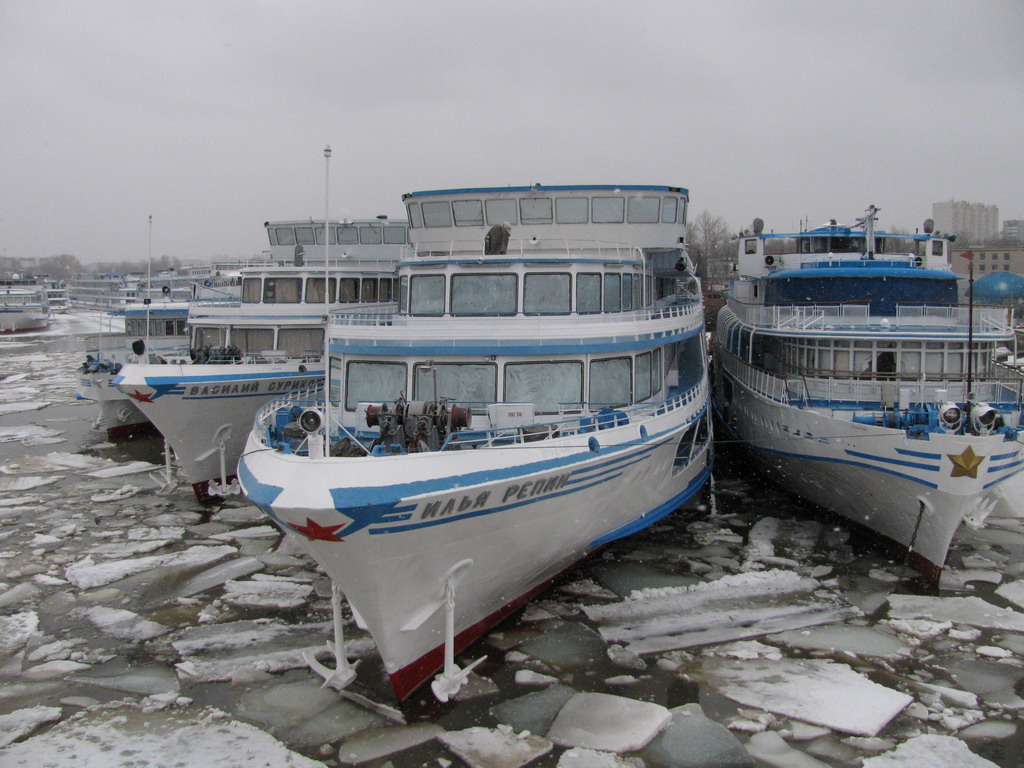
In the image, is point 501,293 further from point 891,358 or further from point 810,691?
point 891,358

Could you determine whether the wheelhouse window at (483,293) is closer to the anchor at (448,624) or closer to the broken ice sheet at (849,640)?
the anchor at (448,624)

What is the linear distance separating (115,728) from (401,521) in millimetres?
3743

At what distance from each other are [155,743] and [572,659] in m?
4.73

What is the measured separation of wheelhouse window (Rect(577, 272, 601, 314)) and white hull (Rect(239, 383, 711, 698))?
2905mm

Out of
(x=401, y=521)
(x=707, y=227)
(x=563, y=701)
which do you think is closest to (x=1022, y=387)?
(x=563, y=701)

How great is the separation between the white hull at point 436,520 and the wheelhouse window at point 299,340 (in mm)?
10500

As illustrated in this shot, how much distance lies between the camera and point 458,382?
38.7 feet

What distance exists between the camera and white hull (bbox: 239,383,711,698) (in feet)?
26.3

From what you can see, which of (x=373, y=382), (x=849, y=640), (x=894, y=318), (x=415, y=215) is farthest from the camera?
(x=415, y=215)

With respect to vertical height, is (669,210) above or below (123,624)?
above

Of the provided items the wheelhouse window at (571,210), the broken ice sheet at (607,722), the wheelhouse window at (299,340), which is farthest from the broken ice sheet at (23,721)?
the wheelhouse window at (299,340)

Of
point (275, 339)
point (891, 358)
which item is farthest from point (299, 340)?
point (891, 358)

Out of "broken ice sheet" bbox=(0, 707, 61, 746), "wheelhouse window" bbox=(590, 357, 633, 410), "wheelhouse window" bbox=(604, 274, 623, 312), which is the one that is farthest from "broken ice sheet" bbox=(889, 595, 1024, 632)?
"broken ice sheet" bbox=(0, 707, 61, 746)

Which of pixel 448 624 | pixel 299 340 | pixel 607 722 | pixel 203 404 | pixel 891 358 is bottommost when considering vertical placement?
pixel 607 722
